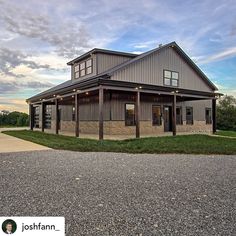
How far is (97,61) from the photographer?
64.1 feet

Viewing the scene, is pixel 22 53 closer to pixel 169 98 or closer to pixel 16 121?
pixel 169 98

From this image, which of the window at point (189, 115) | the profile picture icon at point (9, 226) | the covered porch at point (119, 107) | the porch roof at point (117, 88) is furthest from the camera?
the window at point (189, 115)

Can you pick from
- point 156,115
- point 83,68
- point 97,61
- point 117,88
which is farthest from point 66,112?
point 117,88

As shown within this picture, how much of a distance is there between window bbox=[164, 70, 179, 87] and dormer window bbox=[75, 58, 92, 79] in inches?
238

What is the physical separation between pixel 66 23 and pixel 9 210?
1512cm

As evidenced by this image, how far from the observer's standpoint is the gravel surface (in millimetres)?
3105

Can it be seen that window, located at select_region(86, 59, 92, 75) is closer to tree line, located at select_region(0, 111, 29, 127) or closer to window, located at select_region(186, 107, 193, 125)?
window, located at select_region(186, 107, 193, 125)

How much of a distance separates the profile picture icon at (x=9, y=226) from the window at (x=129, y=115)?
16435mm

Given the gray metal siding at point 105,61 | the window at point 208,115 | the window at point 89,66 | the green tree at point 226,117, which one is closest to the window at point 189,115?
the window at point 208,115

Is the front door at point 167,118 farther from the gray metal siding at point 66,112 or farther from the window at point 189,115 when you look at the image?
the gray metal siding at point 66,112

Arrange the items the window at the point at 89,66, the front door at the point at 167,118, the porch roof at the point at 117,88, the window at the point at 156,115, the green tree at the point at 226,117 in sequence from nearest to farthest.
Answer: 1. the porch roof at the point at 117,88
2. the window at the point at 89,66
3. the window at the point at 156,115
4. the front door at the point at 167,118
5. the green tree at the point at 226,117

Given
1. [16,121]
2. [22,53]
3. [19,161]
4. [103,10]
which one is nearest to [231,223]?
[19,161]

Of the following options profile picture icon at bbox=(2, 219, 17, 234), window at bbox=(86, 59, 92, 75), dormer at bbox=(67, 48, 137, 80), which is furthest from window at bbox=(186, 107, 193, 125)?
profile picture icon at bbox=(2, 219, 17, 234)

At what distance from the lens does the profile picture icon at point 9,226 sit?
270 centimetres
